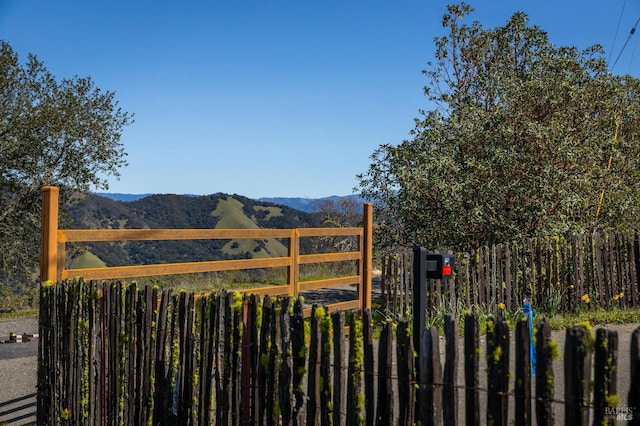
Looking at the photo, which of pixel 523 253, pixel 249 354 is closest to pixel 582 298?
pixel 523 253

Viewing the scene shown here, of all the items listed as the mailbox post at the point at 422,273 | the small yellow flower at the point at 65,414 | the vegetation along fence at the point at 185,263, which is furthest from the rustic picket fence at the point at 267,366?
the vegetation along fence at the point at 185,263

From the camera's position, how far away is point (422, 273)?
159 inches

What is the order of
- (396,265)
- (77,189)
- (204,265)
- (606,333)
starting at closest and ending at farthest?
1. (606,333)
2. (204,265)
3. (396,265)
4. (77,189)

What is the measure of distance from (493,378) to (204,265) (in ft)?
17.3

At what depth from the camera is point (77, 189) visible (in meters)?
21.3

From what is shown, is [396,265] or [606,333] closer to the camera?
[606,333]

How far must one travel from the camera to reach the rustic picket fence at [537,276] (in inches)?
414

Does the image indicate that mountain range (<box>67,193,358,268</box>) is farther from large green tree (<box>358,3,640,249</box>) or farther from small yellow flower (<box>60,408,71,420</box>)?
small yellow flower (<box>60,408,71,420</box>)

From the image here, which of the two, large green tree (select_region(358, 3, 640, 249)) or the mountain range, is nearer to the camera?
large green tree (select_region(358, 3, 640, 249))

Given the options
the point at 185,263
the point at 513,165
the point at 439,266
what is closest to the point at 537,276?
the point at 513,165

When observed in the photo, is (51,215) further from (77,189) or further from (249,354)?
(77,189)

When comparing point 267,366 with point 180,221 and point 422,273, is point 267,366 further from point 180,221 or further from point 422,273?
point 180,221

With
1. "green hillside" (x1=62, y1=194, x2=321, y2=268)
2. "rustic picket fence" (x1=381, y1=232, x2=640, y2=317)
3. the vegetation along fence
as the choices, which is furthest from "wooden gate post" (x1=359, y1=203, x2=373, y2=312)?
"green hillside" (x1=62, y1=194, x2=321, y2=268)

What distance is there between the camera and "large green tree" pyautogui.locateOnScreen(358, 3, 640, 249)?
12570mm
